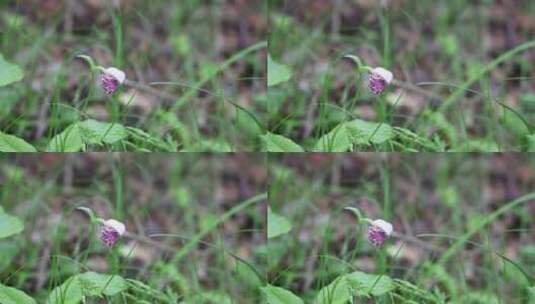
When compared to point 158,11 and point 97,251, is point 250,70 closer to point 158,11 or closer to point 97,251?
point 158,11

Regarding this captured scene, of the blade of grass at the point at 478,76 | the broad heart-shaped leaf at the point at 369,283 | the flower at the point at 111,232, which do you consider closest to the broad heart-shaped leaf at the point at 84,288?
the flower at the point at 111,232

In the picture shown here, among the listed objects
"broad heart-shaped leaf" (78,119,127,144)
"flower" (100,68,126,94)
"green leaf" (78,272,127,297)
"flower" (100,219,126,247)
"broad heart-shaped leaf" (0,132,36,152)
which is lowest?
"green leaf" (78,272,127,297)

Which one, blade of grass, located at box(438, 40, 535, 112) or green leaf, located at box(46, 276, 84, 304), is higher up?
blade of grass, located at box(438, 40, 535, 112)

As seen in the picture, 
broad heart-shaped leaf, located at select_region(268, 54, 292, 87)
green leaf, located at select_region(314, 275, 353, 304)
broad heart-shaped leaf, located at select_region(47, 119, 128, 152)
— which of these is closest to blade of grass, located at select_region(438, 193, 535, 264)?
green leaf, located at select_region(314, 275, 353, 304)

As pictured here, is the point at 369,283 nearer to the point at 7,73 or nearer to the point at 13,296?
the point at 13,296

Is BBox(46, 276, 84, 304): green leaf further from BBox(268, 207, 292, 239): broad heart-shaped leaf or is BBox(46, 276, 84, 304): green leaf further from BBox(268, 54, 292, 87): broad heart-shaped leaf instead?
BBox(268, 54, 292, 87): broad heart-shaped leaf
